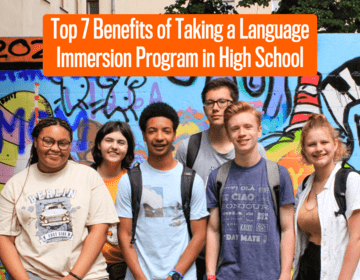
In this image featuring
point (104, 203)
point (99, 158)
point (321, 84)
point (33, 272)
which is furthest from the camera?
point (321, 84)

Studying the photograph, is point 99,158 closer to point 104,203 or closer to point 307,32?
point 104,203

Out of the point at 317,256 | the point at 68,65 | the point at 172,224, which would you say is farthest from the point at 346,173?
the point at 68,65

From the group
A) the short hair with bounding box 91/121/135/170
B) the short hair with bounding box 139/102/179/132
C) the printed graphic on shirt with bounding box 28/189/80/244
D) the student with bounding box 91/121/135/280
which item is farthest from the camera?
the short hair with bounding box 91/121/135/170

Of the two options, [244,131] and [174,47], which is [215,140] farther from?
[174,47]

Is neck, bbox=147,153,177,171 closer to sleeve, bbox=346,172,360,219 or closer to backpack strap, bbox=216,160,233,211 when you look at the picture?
backpack strap, bbox=216,160,233,211

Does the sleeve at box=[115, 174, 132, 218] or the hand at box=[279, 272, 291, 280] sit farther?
the sleeve at box=[115, 174, 132, 218]

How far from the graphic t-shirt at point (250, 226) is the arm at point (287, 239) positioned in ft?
0.10

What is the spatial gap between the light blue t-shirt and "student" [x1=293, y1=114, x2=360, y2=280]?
0.66 metres

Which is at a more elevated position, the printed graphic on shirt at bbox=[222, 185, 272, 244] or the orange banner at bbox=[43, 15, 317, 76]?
the orange banner at bbox=[43, 15, 317, 76]

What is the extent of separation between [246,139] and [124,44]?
290cm

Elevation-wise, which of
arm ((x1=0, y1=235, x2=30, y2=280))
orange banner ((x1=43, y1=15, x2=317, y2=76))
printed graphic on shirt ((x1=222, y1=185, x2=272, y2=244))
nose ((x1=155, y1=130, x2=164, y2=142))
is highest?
orange banner ((x1=43, y1=15, x2=317, y2=76))

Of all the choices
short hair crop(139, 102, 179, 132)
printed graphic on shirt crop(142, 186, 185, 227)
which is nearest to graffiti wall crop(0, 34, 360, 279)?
short hair crop(139, 102, 179, 132)

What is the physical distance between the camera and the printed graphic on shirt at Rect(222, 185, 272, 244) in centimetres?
240

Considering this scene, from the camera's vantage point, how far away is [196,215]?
8.16 ft
